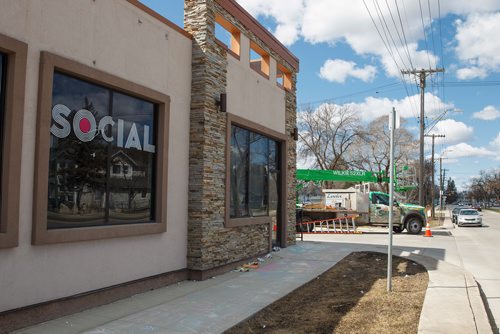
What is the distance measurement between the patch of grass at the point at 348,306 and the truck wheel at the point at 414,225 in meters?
13.8

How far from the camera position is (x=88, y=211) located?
6742 millimetres

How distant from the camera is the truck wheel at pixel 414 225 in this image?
76.8 ft

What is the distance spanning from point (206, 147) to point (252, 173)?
2.84m

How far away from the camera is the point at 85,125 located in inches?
263

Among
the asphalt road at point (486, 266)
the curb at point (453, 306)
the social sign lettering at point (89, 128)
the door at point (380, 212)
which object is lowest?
the asphalt road at point (486, 266)

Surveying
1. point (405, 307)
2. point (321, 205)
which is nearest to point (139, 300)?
point (405, 307)

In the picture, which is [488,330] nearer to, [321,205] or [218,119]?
[218,119]

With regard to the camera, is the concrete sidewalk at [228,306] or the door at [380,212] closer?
the concrete sidewalk at [228,306]

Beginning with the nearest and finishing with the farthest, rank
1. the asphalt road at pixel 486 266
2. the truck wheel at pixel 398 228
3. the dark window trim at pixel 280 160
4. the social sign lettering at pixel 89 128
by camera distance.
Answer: the social sign lettering at pixel 89 128, the asphalt road at pixel 486 266, the dark window trim at pixel 280 160, the truck wheel at pixel 398 228

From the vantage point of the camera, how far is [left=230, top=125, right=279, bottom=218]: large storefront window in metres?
10.8

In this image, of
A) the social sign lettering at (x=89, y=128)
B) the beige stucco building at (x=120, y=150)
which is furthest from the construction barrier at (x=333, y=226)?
the social sign lettering at (x=89, y=128)

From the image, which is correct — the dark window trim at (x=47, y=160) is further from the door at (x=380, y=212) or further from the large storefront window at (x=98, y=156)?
the door at (x=380, y=212)

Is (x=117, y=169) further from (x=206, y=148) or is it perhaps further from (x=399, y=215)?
(x=399, y=215)

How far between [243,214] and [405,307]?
5.06 meters
